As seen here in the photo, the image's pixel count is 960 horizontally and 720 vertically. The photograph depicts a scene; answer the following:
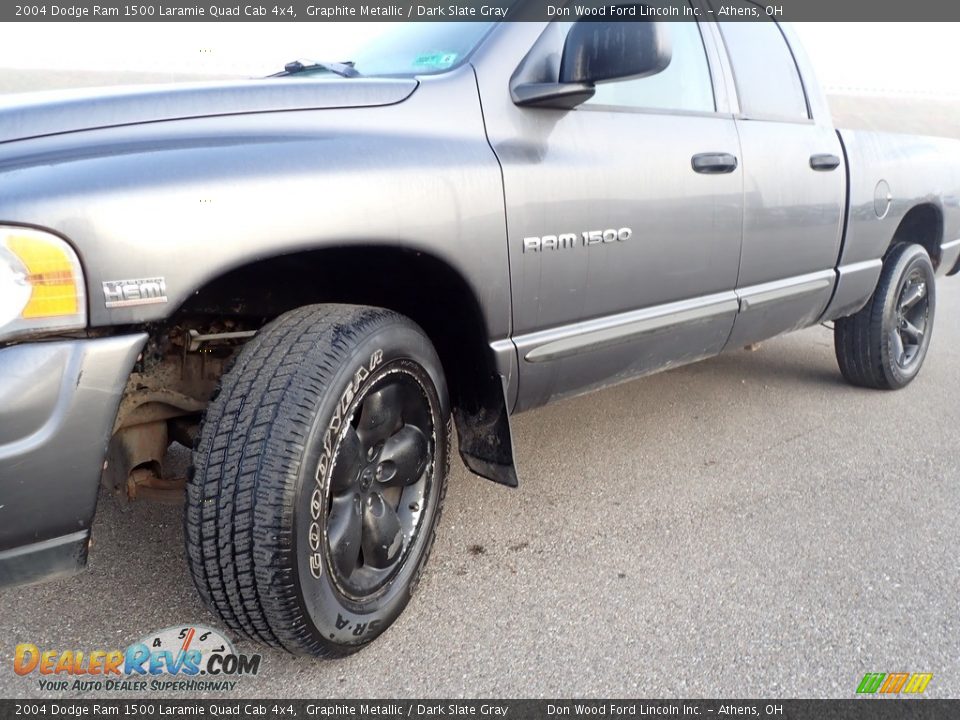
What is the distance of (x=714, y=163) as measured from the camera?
2.64 meters

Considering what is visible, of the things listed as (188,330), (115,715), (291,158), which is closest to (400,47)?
(291,158)

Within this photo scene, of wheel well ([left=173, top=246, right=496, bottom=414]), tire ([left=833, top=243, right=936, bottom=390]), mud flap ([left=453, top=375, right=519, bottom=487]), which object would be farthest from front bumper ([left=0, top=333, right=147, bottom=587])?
tire ([left=833, top=243, right=936, bottom=390])

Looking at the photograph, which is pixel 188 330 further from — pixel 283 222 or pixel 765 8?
pixel 765 8

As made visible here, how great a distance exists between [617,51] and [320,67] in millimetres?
1003

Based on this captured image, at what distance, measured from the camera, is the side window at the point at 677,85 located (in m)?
2.46

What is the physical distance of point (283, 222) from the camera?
5.41 ft

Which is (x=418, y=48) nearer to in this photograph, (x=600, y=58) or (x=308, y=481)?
(x=600, y=58)

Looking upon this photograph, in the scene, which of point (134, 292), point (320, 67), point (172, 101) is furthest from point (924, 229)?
point (134, 292)

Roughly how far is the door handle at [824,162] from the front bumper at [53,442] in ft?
8.73

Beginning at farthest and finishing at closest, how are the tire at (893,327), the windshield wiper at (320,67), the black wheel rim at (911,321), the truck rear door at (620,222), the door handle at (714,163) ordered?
the black wheel rim at (911,321)
the tire at (893,327)
the door handle at (714,163)
the windshield wiper at (320,67)
the truck rear door at (620,222)

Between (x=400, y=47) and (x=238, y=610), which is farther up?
→ (x=400, y=47)

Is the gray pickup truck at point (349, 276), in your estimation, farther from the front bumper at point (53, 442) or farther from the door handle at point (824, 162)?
the door handle at point (824, 162)

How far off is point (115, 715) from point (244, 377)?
2.58 ft

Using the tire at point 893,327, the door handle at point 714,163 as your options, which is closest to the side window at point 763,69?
the door handle at point 714,163
